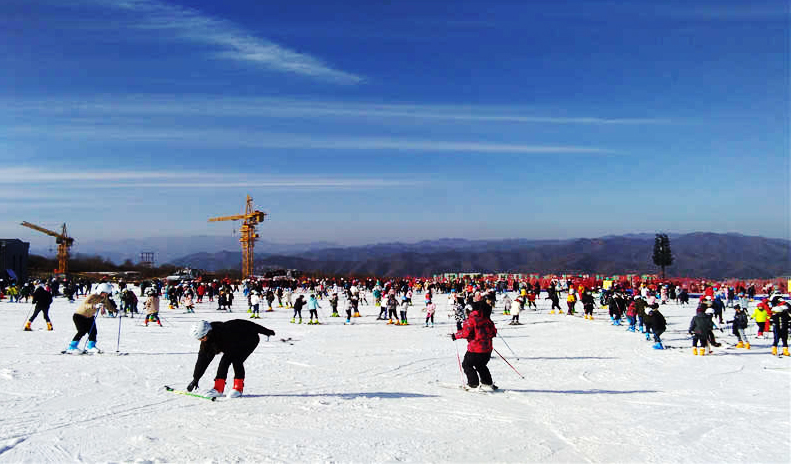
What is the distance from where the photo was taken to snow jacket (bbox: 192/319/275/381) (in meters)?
6.62

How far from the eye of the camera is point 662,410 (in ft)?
22.6

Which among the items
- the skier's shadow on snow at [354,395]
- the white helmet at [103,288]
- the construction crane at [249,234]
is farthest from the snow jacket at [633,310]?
the construction crane at [249,234]

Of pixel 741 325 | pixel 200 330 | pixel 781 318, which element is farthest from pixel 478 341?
pixel 741 325

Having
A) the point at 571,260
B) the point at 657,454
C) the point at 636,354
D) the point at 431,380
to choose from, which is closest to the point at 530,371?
the point at 431,380

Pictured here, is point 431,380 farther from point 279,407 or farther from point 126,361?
point 126,361

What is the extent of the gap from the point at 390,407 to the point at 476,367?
158 cm

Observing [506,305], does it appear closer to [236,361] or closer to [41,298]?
[41,298]

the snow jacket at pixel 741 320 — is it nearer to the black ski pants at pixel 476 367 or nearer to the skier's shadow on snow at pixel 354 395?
the black ski pants at pixel 476 367

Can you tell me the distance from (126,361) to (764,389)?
10375 millimetres

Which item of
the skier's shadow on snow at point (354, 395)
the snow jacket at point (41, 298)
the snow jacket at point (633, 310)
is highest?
the snow jacket at point (41, 298)

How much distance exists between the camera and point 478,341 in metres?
7.44

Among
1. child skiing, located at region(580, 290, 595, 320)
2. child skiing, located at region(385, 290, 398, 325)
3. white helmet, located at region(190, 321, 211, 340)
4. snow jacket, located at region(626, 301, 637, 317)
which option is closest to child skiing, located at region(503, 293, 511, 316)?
child skiing, located at region(580, 290, 595, 320)

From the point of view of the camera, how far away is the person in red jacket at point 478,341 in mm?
7434

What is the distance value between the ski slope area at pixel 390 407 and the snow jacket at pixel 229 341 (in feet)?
1.70
